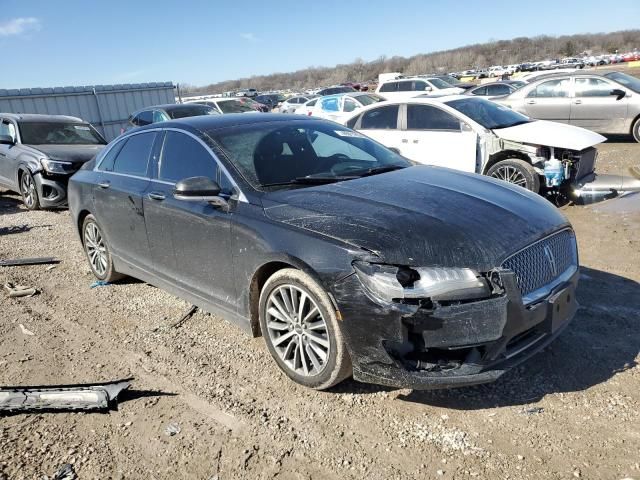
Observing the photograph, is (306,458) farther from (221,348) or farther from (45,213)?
(45,213)

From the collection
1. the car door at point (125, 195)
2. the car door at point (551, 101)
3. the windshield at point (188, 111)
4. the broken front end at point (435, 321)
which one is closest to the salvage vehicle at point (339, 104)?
→ the windshield at point (188, 111)

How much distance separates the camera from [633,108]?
1159cm

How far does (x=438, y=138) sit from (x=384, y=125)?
1.14 meters

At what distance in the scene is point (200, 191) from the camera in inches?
136

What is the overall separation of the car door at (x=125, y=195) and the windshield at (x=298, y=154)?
96 centimetres

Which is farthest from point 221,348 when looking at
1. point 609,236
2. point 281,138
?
point 609,236

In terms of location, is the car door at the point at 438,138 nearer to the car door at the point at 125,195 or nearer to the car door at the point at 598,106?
the car door at the point at 125,195

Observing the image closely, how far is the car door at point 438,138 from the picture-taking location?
7707mm

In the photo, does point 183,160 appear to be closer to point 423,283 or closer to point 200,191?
point 200,191

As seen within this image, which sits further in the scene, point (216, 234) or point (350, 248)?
point (216, 234)

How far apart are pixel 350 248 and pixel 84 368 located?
2.26 meters

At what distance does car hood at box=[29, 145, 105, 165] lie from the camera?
367 inches

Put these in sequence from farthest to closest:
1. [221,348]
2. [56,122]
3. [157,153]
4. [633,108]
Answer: [633,108] → [56,122] → [157,153] → [221,348]

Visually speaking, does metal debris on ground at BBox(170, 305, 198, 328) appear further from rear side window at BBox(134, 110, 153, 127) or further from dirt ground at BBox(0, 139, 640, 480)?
rear side window at BBox(134, 110, 153, 127)
